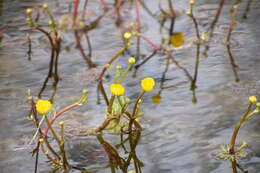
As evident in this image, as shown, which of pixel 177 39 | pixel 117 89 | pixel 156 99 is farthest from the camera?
pixel 177 39

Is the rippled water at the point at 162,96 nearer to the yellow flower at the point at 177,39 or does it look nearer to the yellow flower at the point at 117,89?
the yellow flower at the point at 177,39

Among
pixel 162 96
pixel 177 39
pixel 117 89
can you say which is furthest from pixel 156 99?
pixel 177 39

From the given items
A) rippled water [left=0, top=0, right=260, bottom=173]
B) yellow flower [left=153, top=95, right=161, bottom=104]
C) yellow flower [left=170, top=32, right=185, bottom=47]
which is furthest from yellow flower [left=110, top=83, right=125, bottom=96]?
yellow flower [left=170, top=32, right=185, bottom=47]

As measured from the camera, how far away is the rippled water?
1325 mm

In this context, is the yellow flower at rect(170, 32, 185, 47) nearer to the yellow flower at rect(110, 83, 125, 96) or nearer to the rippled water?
the rippled water

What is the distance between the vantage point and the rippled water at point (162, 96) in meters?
1.33

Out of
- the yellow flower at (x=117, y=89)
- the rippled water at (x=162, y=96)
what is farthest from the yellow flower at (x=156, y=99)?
the yellow flower at (x=117, y=89)

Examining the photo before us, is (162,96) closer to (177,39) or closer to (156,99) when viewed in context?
(156,99)

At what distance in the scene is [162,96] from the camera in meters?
1.63

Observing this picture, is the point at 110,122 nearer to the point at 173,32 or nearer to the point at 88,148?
the point at 88,148

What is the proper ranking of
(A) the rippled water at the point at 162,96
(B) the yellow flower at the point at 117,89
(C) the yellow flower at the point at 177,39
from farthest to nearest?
(C) the yellow flower at the point at 177,39
(A) the rippled water at the point at 162,96
(B) the yellow flower at the point at 117,89

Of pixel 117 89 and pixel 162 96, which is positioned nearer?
pixel 117 89

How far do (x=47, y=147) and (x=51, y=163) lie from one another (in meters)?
0.07

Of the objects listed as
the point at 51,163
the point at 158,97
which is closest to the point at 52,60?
the point at 158,97
